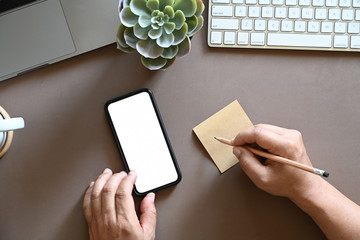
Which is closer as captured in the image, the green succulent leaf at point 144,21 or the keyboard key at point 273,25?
the green succulent leaf at point 144,21

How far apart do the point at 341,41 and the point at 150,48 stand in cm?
41

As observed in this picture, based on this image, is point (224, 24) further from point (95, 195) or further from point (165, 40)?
point (95, 195)

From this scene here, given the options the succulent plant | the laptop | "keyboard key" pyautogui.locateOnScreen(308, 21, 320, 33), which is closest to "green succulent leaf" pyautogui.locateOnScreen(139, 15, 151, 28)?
the succulent plant

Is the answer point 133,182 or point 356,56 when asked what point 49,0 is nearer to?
point 133,182

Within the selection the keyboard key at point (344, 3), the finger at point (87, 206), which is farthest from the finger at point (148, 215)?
the keyboard key at point (344, 3)

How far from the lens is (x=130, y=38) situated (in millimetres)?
615

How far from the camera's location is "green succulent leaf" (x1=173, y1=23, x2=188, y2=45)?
60 centimetres

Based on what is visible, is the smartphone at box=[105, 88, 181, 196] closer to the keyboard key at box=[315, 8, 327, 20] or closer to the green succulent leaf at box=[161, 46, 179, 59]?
the green succulent leaf at box=[161, 46, 179, 59]

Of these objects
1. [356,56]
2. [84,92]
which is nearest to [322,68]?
[356,56]

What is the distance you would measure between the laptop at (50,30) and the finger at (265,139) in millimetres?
338

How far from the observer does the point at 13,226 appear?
734mm

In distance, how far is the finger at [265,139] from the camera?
648mm

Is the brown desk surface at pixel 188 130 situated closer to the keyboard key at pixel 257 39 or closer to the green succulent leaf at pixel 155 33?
the keyboard key at pixel 257 39

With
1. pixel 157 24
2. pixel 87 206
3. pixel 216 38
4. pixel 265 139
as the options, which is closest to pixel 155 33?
pixel 157 24
